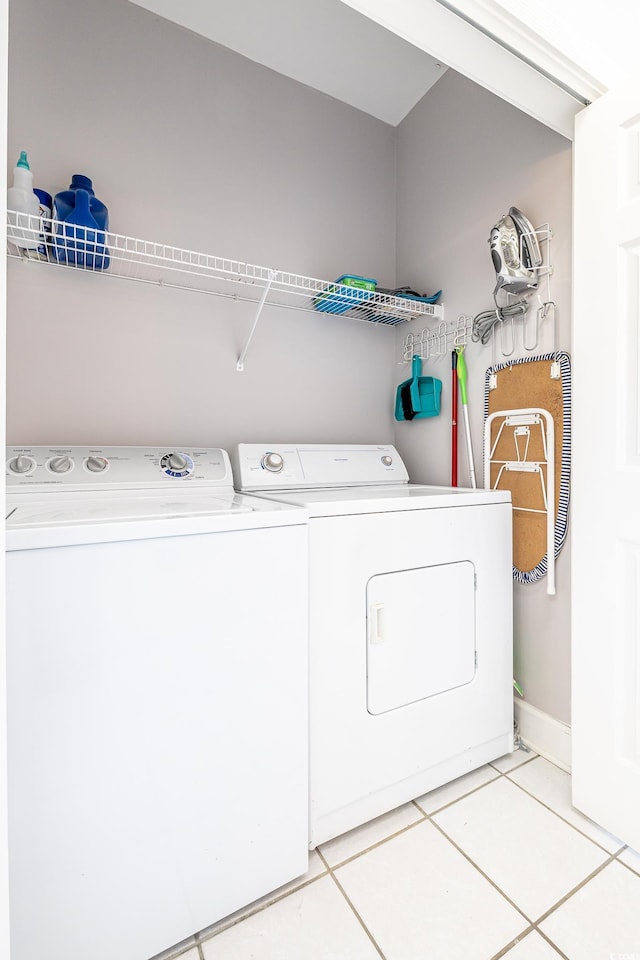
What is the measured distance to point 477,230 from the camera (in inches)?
72.9

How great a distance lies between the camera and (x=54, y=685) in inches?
33.5

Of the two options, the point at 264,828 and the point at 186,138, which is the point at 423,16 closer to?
the point at 186,138

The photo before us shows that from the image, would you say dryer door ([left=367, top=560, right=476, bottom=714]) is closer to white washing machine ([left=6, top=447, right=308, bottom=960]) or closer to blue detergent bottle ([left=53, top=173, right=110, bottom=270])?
white washing machine ([left=6, top=447, right=308, bottom=960])

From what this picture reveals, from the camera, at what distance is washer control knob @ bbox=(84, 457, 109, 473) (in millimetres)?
1467

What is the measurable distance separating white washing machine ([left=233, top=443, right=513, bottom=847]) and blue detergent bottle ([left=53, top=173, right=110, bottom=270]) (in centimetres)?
89

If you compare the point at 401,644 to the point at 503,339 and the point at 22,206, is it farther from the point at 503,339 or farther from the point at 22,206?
the point at 22,206

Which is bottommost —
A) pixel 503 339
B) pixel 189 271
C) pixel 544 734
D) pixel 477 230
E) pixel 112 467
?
pixel 544 734

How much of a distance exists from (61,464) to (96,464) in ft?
0.33

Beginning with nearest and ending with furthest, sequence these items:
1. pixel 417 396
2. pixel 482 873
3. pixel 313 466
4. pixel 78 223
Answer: pixel 482 873 < pixel 78 223 < pixel 313 466 < pixel 417 396

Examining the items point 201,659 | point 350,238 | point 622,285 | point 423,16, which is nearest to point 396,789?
point 201,659

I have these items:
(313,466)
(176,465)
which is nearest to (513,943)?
(313,466)

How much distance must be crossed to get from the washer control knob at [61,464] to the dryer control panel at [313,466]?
0.57m

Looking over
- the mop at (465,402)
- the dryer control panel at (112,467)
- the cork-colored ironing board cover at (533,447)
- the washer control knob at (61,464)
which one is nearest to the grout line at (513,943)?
the cork-colored ironing board cover at (533,447)

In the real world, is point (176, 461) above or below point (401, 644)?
above
